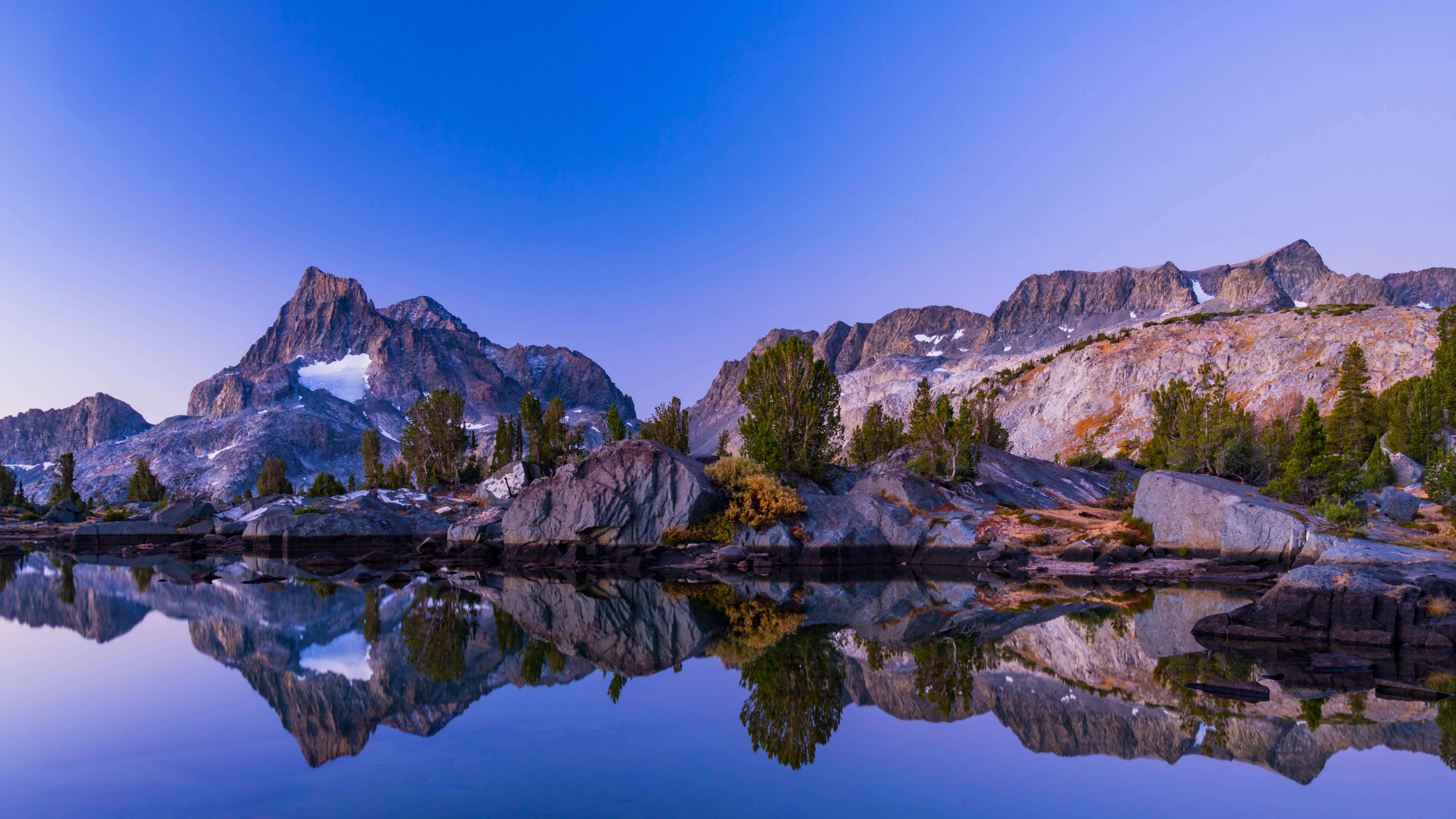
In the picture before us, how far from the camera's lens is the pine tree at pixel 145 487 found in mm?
109062

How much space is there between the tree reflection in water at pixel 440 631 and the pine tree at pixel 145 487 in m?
112

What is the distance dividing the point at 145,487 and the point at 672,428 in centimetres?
9815

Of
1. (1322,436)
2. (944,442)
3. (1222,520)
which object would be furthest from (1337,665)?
(1322,436)

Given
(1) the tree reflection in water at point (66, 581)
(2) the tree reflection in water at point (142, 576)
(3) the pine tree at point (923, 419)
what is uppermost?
(3) the pine tree at point (923, 419)

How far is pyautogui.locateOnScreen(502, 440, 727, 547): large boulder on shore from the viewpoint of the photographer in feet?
138

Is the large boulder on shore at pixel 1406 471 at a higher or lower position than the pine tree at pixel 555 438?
lower

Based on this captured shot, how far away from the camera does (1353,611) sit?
56.8 feet

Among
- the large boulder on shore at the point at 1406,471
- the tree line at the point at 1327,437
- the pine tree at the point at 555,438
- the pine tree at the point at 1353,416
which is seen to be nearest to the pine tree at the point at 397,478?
the pine tree at the point at 555,438

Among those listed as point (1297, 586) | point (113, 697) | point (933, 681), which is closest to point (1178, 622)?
point (1297, 586)

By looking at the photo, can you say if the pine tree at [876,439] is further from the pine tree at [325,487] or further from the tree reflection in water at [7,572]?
the tree reflection in water at [7,572]

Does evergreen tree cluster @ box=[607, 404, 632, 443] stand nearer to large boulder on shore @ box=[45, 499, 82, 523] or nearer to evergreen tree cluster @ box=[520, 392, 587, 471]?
evergreen tree cluster @ box=[520, 392, 587, 471]

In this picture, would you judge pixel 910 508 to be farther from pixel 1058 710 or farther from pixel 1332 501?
pixel 1058 710

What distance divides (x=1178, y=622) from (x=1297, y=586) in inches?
118

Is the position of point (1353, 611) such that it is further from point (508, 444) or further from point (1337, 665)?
point (508, 444)
